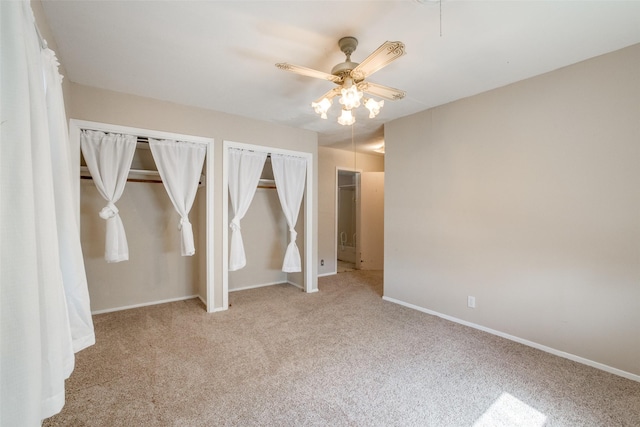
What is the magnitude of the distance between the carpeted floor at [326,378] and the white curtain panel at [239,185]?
82cm

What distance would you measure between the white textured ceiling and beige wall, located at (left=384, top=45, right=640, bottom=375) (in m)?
0.33

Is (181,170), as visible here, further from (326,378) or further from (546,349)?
(546,349)

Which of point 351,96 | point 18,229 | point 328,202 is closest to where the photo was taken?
point 18,229

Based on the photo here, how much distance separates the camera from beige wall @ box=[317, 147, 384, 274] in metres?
5.26

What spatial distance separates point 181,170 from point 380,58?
2567 mm

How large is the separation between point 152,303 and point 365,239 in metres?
3.86

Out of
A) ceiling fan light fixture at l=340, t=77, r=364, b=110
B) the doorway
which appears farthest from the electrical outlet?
the doorway

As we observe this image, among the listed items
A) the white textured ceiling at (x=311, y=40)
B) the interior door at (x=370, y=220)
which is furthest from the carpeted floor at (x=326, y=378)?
the interior door at (x=370, y=220)

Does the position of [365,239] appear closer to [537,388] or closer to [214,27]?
[537,388]

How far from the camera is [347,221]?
646 centimetres

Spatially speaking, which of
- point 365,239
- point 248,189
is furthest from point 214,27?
point 365,239

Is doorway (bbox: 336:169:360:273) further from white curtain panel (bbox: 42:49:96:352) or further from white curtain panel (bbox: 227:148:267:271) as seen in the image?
white curtain panel (bbox: 42:49:96:352)

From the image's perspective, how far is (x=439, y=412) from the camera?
1706mm

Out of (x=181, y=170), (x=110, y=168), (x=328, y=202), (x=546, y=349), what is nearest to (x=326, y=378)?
(x=546, y=349)
